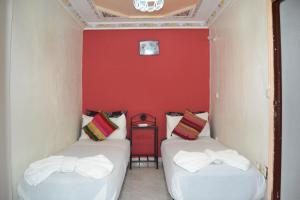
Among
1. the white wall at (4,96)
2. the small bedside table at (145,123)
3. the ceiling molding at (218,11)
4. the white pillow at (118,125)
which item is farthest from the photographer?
the small bedside table at (145,123)

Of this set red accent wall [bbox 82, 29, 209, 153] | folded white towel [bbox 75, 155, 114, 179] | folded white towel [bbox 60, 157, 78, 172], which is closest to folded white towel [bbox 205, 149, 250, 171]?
folded white towel [bbox 75, 155, 114, 179]

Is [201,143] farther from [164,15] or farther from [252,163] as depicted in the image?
[164,15]

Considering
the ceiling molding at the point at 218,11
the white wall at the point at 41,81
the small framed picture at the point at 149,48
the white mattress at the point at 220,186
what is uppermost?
the ceiling molding at the point at 218,11

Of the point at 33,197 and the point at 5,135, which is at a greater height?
the point at 5,135

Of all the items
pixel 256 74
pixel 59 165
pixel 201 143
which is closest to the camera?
pixel 59 165

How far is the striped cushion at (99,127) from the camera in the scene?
3771 millimetres

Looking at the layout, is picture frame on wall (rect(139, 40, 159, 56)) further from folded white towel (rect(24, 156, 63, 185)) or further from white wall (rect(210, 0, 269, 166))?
folded white towel (rect(24, 156, 63, 185))

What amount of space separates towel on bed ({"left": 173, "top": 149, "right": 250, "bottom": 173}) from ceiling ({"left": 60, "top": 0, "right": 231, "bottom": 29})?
1990 mm

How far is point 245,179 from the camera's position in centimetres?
221

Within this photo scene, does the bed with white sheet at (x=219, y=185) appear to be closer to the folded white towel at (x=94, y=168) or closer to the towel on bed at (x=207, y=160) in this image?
the towel on bed at (x=207, y=160)

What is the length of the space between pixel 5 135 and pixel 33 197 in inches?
29.2

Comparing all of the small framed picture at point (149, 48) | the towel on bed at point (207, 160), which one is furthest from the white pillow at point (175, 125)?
the towel on bed at point (207, 160)

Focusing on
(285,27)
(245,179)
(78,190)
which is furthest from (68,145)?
(285,27)

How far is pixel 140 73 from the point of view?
14.3 ft
